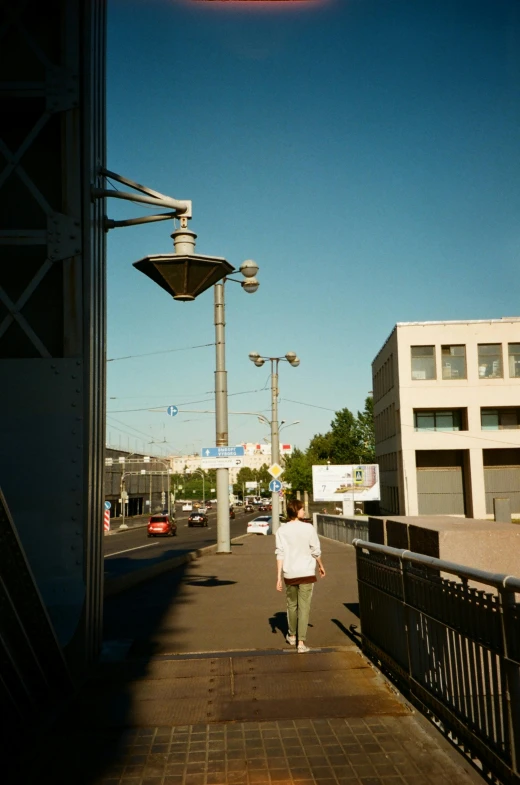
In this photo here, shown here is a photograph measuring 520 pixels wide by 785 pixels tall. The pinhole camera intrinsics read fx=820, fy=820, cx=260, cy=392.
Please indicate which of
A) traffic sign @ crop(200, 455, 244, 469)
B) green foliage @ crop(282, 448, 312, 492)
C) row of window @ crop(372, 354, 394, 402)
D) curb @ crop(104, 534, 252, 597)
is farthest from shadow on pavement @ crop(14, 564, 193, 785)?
green foliage @ crop(282, 448, 312, 492)

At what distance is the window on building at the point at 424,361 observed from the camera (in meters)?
55.7

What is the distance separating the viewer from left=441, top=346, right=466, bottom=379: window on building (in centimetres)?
5556

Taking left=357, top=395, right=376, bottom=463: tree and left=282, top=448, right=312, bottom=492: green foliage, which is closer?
left=282, top=448, right=312, bottom=492: green foliage

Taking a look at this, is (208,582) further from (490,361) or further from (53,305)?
(490,361)

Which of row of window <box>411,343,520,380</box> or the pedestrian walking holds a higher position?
row of window <box>411,343,520,380</box>

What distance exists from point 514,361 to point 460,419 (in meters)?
5.31

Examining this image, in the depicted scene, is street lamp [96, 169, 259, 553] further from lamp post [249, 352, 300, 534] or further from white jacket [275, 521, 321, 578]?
lamp post [249, 352, 300, 534]

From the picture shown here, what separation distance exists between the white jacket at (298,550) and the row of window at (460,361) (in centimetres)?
4824

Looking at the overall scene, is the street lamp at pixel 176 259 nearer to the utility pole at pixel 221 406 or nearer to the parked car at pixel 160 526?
the utility pole at pixel 221 406

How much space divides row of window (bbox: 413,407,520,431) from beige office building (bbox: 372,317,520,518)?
0.07 metres

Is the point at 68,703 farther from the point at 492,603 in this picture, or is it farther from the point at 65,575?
the point at 492,603

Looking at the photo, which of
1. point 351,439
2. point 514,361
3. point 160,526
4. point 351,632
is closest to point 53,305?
point 351,632

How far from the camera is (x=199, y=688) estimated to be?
6.62 meters

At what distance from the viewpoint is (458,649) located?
4.76 metres
